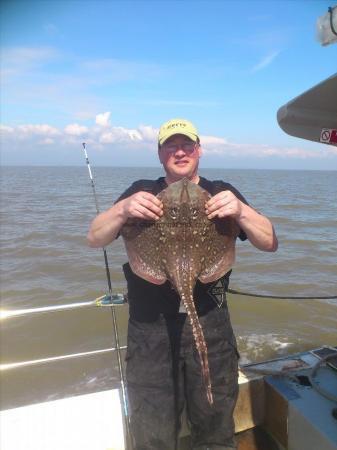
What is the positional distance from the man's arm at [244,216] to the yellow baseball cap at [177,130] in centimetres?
66

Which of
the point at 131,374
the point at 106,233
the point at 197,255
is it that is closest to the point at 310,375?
the point at 131,374

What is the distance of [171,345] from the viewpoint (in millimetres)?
3115

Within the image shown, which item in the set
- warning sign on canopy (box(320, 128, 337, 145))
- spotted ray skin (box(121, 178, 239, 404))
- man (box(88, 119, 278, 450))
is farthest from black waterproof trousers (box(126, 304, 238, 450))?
warning sign on canopy (box(320, 128, 337, 145))

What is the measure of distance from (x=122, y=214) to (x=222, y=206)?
27.3 inches

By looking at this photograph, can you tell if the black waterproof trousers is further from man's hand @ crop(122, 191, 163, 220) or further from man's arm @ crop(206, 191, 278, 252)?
man's hand @ crop(122, 191, 163, 220)

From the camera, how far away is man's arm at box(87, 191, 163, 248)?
2592 mm

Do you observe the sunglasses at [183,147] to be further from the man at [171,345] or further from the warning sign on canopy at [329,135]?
the warning sign on canopy at [329,135]

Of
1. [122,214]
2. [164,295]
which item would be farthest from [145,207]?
[164,295]

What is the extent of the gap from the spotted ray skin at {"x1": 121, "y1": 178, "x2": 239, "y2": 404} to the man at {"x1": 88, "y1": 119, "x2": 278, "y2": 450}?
0.36 metres

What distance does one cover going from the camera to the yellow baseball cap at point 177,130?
3009 millimetres

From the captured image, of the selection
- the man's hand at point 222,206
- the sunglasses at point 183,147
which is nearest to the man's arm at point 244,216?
the man's hand at point 222,206

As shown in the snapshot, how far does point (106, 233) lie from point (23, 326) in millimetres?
7397

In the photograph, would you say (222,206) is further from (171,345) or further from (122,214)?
(171,345)

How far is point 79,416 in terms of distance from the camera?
→ 130 inches
